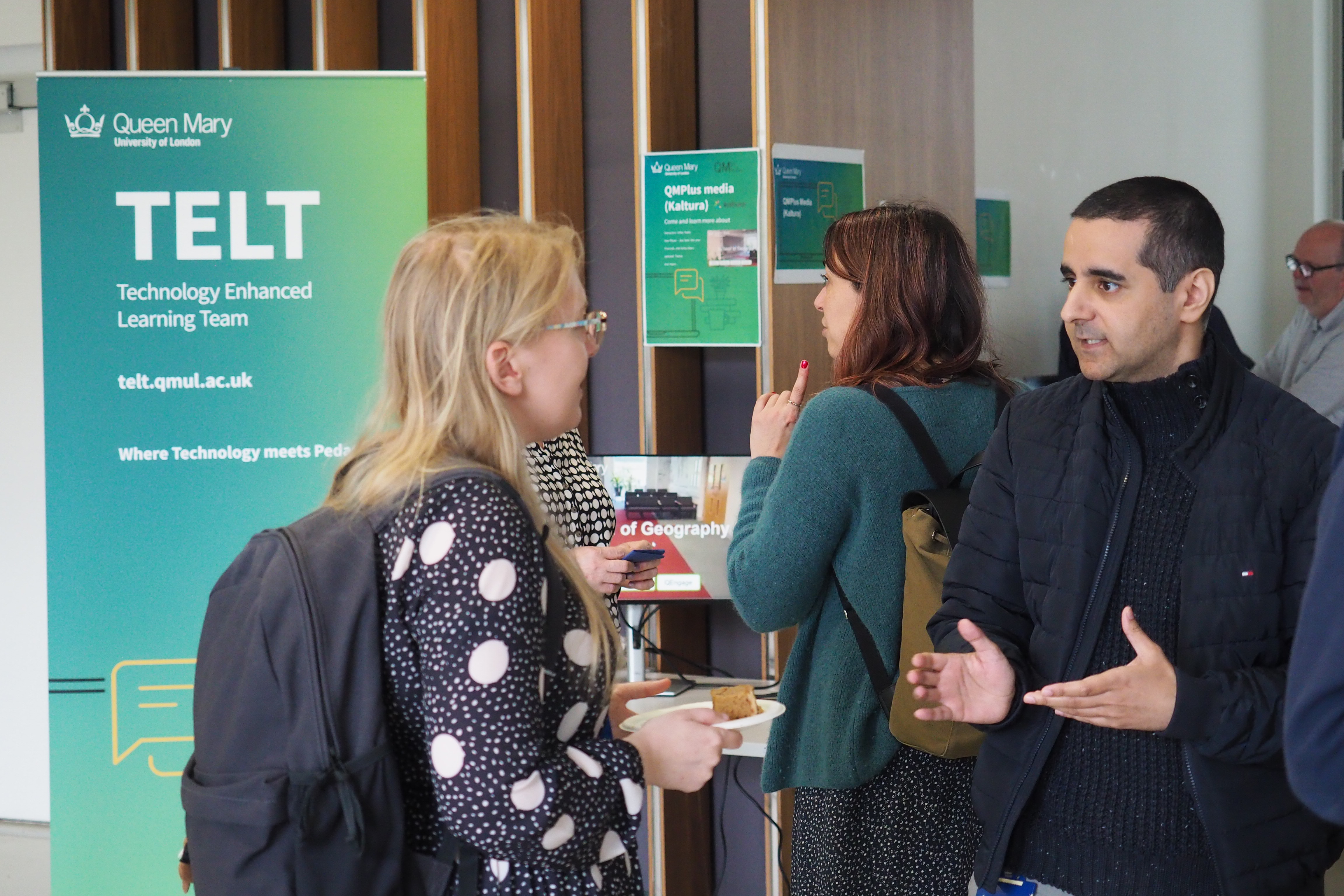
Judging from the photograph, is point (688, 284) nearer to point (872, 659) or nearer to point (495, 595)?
point (872, 659)

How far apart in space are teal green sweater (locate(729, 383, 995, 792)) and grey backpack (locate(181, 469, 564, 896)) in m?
0.79

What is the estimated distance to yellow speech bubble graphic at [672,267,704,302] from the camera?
321 cm

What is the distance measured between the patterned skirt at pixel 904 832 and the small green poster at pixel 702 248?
4.71 ft

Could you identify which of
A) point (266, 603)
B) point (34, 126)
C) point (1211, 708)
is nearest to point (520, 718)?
point (266, 603)

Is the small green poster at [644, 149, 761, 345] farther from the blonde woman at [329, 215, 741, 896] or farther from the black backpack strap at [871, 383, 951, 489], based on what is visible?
the blonde woman at [329, 215, 741, 896]

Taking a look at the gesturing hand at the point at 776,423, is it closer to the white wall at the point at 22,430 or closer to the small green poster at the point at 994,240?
the small green poster at the point at 994,240

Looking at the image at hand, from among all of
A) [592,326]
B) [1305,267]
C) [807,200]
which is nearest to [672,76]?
[807,200]

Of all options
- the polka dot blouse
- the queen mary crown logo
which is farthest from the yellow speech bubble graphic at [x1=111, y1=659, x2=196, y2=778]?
the queen mary crown logo

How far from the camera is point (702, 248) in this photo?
3189 millimetres

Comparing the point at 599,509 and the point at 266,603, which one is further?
the point at 599,509

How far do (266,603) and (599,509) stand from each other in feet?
3.94

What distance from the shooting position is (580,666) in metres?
1.34

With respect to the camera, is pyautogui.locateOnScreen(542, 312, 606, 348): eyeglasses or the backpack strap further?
the backpack strap

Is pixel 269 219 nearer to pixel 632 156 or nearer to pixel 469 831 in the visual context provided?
pixel 632 156
